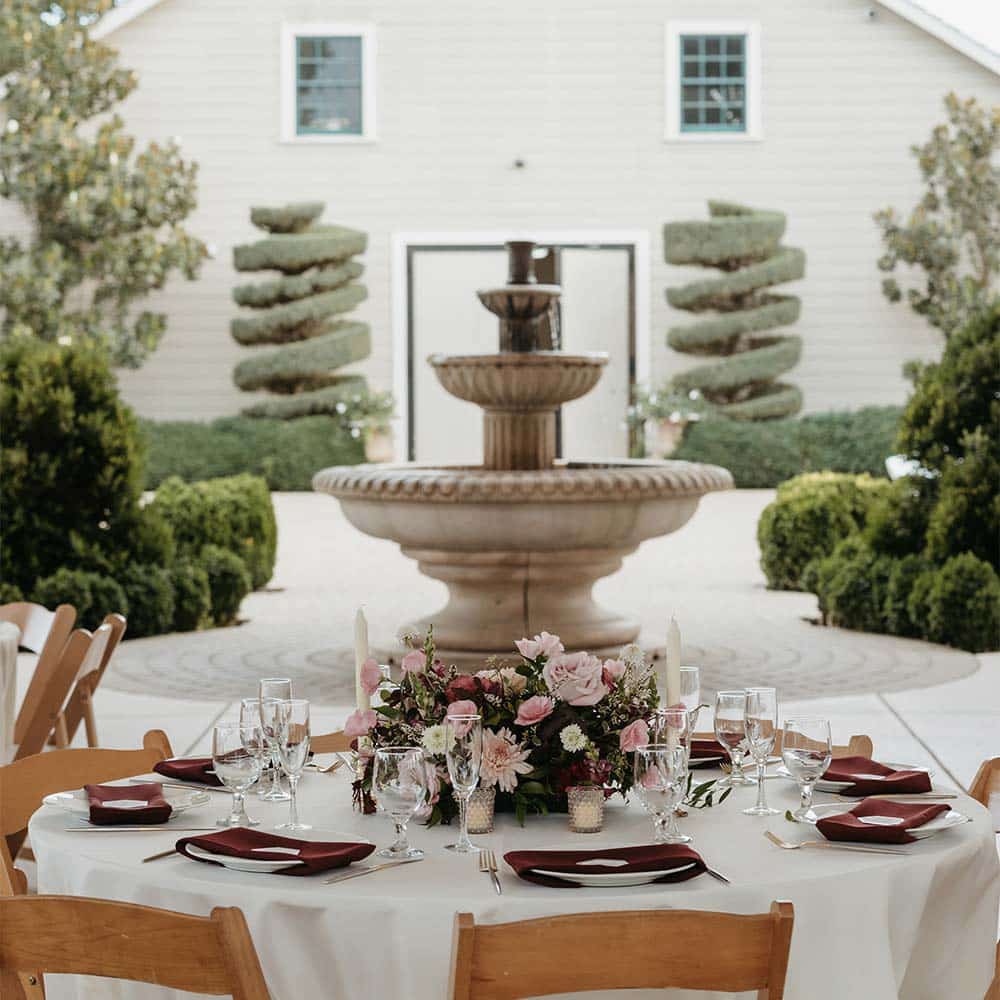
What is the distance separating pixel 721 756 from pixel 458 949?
138 cm

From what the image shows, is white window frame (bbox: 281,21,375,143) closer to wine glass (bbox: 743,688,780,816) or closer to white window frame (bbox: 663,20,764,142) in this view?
white window frame (bbox: 663,20,764,142)

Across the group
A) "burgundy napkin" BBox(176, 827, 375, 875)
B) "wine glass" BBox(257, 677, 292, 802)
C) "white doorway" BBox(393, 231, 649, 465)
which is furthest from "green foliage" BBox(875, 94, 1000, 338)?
"burgundy napkin" BBox(176, 827, 375, 875)

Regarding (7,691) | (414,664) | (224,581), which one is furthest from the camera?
(224,581)

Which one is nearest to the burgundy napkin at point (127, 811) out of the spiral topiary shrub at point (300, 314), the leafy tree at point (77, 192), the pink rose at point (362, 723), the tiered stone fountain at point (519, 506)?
the pink rose at point (362, 723)

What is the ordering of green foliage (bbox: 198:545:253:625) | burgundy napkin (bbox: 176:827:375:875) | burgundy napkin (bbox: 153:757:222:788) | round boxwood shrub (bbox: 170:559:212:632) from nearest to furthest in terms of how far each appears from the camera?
burgundy napkin (bbox: 176:827:375:875)
burgundy napkin (bbox: 153:757:222:788)
round boxwood shrub (bbox: 170:559:212:632)
green foliage (bbox: 198:545:253:625)

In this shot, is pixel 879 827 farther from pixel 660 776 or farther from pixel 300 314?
pixel 300 314

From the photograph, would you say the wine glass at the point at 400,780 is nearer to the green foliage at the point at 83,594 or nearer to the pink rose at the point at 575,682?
the pink rose at the point at 575,682

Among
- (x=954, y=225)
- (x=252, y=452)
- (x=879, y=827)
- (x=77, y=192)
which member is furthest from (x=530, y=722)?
(x=954, y=225)

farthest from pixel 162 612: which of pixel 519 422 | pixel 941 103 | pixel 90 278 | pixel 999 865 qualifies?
pixel 941 103

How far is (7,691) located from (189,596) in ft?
16.5

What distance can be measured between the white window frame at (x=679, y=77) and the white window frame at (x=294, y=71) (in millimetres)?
3901

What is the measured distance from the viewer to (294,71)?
2197cm

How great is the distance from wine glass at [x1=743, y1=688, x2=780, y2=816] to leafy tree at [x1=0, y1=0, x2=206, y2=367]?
56.4ft

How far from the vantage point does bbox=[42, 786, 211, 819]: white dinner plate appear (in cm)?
301
